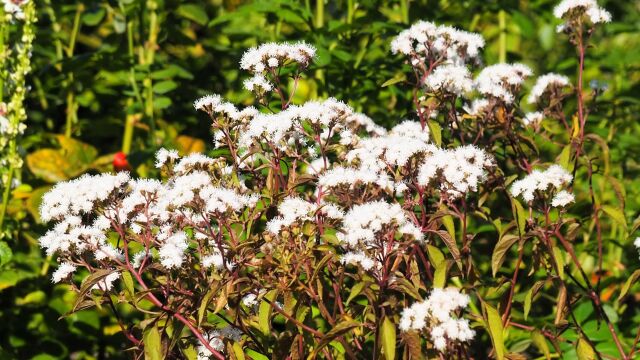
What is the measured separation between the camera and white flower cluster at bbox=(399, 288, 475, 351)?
1840mm

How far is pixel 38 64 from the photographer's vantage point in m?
4.46

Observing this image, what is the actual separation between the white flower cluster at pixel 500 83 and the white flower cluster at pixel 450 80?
3.9 inches

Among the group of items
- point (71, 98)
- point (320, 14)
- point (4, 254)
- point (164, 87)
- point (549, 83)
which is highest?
point (320, 14)

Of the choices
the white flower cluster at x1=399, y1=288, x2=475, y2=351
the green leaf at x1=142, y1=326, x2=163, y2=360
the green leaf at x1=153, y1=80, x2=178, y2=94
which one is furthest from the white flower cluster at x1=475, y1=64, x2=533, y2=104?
the green leaf at x1=153, y1=80, x2=178, y2=94

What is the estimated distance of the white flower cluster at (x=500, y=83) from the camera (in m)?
2.60

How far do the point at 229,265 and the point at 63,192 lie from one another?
1.56 ft

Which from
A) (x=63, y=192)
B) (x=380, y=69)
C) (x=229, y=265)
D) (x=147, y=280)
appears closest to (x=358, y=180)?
(x=229, y=265)

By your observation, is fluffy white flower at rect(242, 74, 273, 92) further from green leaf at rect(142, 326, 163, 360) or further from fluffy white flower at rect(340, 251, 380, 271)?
green leaf at rect(142, 326, 163, 360)

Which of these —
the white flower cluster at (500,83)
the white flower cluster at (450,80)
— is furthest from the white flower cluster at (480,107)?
the white flower cluster at (450,80)

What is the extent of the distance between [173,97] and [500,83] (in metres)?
2.09

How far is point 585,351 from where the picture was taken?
224cm

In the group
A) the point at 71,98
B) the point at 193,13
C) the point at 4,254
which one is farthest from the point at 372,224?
the point at 71,98

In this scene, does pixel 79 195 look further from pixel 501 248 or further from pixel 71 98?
pixel 71 98

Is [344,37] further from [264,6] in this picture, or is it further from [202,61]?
[202,61]
